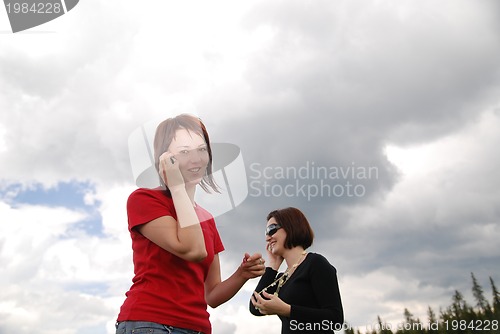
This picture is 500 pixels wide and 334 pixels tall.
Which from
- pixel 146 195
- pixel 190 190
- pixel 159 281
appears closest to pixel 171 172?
pixel 146 195

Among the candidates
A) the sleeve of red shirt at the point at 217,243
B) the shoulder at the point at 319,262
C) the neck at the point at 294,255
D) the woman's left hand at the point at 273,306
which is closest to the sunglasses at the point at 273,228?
the neck at the point at 294,255

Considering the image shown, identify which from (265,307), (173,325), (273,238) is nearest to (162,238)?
(173,325)

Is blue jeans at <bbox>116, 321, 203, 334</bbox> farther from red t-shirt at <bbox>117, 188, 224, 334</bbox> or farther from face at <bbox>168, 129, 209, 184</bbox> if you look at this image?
face at <bbox>168, 129, 209, 184</bbox>

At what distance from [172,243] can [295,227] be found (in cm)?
459

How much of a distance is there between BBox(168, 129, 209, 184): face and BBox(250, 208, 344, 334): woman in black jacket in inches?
138

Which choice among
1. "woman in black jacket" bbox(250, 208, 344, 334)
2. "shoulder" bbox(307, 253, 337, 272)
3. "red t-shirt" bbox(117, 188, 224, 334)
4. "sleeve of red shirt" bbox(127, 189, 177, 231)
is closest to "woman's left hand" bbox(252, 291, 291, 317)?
"woman in black jacket" bbox(250, 208, 344, 334)

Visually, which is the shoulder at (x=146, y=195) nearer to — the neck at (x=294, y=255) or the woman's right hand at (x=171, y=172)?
the woman's right hand at (x=171, y=172)

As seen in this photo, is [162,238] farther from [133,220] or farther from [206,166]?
[206,166]

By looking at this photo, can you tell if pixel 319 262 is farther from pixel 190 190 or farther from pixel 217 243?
pixel 190 190

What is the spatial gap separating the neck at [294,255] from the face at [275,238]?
0.13 metres

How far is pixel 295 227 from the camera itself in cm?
772

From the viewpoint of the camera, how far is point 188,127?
390 cm

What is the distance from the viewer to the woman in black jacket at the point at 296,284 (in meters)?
6.64

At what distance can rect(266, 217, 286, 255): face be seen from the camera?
7.69 m
